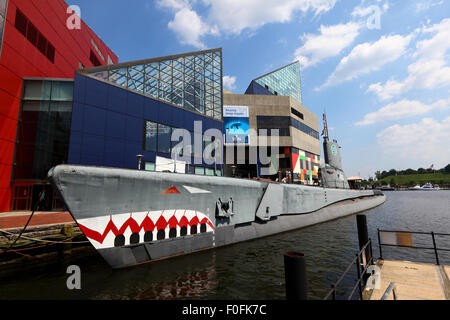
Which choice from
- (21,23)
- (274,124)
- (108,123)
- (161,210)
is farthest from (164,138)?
(274,124)

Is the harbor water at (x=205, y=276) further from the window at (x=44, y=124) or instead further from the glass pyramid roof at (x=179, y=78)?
the glass pyramid roof at (x=179, y=78)

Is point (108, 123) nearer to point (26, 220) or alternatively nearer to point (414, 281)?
point (26, 220)

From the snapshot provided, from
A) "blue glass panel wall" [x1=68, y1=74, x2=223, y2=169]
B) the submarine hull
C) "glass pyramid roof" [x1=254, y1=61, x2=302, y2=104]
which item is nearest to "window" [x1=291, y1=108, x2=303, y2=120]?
"glass pyramid roof" [x1=254, y1=61, x2=302, y2=104]

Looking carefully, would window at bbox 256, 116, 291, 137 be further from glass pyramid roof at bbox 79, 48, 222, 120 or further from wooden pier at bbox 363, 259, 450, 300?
wooden pier at bbox 363, 259, 450, 300

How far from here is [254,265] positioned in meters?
9.32

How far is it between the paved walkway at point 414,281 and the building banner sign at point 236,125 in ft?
120

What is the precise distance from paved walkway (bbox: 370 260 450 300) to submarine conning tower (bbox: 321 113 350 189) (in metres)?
19.5

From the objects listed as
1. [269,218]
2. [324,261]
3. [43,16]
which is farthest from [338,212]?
[43,16]

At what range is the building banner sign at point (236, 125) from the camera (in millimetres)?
43656

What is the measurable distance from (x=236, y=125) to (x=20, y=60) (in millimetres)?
32279

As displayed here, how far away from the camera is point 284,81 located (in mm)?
79250
